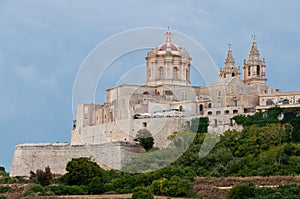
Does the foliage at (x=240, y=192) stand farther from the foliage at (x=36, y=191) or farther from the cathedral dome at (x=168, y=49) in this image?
the cathedral dome at (x=168, y=49)

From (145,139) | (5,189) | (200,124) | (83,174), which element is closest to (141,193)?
(83,174)

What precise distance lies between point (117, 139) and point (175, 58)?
27.9 feet

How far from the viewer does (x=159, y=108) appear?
63719 mm

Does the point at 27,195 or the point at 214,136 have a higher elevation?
the point at 214,136

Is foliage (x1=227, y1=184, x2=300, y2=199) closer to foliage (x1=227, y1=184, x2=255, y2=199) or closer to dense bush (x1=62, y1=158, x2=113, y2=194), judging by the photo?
foliage (x1=227, y1=184, x2=255, y2=199)

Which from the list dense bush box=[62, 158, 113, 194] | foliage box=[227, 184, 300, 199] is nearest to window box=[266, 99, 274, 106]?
dense bush box=[62, 158, 113, 194]

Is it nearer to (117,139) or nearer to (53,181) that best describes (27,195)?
A: (53,181)

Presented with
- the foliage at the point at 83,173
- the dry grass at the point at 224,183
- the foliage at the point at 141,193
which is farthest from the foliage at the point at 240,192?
the foliage at the point at 83,173

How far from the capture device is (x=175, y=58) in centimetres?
6681

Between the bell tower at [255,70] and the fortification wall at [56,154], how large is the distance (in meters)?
11.5

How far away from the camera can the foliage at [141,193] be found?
46.3 meters

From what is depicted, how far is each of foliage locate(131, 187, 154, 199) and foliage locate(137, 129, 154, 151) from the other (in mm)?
11803

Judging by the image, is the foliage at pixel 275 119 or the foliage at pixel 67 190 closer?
the foliage at pixel 67 190

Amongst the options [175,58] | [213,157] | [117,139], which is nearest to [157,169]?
[213,157]
